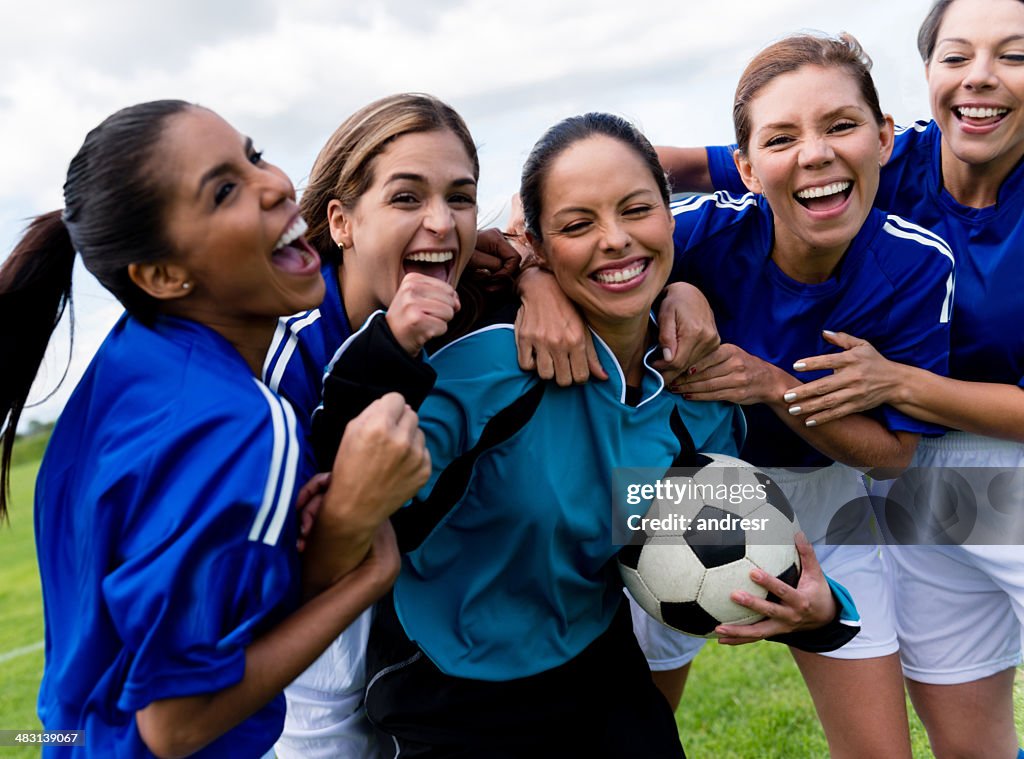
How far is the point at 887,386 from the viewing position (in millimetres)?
2852

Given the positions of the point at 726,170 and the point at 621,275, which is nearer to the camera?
the point at 621,275

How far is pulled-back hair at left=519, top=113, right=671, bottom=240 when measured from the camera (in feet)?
8.49

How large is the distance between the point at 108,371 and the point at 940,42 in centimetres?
262

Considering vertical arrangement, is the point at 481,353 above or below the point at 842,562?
above

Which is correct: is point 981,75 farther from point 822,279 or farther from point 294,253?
point 294,253

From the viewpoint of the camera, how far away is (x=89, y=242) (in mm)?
2006

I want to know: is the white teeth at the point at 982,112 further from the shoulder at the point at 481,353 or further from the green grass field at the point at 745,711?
the green grass field at the point at 745,711

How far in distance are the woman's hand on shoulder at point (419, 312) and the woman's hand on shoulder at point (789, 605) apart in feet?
3.43

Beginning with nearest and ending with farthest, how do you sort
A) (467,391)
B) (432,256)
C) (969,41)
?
1. (467,391)
2. (432,256)
3. (969,41)

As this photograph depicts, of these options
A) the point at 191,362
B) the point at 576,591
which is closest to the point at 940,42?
the point at 576,591

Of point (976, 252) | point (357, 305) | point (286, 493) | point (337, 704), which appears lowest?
point (337, 704)

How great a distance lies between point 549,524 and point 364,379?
60 centimetres

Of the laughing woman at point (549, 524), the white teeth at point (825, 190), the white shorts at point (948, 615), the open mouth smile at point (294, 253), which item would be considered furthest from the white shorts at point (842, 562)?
the open mouth smile at point (294, 253)

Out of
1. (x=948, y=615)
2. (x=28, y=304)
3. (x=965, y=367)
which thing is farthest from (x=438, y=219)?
(x=948, y=615)
